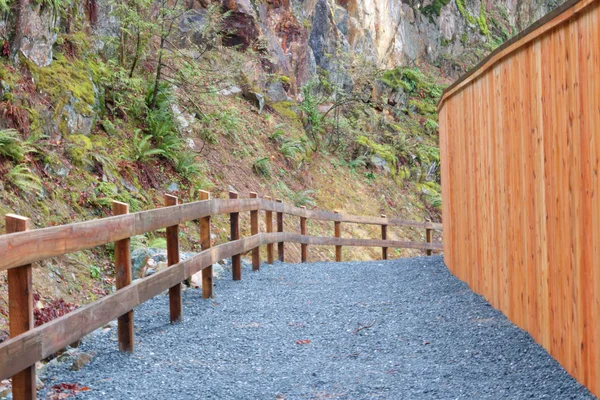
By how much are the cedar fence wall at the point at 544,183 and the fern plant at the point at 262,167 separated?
324 inches

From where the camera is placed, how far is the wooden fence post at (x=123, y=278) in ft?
16.6

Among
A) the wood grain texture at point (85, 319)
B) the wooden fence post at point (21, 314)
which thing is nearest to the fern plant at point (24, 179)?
the wood grain texture at point (85, 319)

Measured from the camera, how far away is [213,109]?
15.4 meters

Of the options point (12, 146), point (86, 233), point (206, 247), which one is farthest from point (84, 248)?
point (12, 146)

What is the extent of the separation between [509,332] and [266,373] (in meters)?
2.01

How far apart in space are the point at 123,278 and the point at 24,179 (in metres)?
3.94

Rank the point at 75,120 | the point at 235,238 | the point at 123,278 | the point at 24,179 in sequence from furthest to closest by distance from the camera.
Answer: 1. the point at 75,120
2. the point at 235,238
3. the point at 24,179
4. the point at 123,278

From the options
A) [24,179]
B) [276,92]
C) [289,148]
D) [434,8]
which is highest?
[434,8]

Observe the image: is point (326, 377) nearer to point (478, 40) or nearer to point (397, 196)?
point (397, 196)

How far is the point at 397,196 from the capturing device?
20531mm

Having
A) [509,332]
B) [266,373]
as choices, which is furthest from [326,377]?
[509,332]

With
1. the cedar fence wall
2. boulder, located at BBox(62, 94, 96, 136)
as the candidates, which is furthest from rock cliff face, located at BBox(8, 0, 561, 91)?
the cedar fence wall

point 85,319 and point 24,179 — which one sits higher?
point 24,179

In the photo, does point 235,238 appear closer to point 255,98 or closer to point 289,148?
point 289,148
